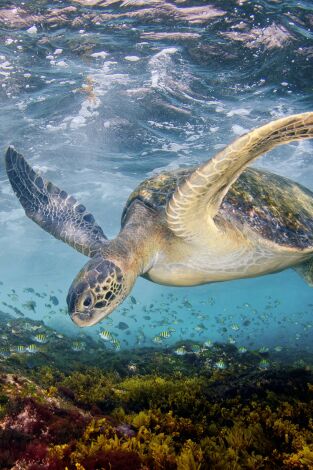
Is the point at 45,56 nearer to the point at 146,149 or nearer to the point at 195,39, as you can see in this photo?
the point at 195,39

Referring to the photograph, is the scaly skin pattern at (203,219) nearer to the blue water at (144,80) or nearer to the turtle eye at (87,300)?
the turtle eye at (87,300)

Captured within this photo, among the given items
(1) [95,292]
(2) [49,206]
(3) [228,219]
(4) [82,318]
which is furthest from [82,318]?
(2) [49,206]

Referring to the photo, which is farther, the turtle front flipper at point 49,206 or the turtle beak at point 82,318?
the turtle front flipper at point 49,206

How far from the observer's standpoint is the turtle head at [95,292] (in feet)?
11.0

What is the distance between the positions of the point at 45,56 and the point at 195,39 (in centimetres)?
434

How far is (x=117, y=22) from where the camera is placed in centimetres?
799

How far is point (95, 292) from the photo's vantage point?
11.0 ft

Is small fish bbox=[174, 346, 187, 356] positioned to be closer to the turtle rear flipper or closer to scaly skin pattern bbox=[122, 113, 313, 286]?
scaly skin pattern bbox=[122, 113, 313, 286]

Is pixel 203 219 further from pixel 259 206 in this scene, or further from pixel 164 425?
pixel 164 425

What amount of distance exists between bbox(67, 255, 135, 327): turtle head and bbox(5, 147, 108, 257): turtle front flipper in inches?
67.7

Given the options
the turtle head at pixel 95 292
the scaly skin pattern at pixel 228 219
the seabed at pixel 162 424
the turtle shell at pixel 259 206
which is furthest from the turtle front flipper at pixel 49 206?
the seabed at pixel 162 424

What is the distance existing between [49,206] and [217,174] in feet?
12.8

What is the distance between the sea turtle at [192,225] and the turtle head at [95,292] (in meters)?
0.01

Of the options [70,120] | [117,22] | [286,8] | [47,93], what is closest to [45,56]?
[47,93]
